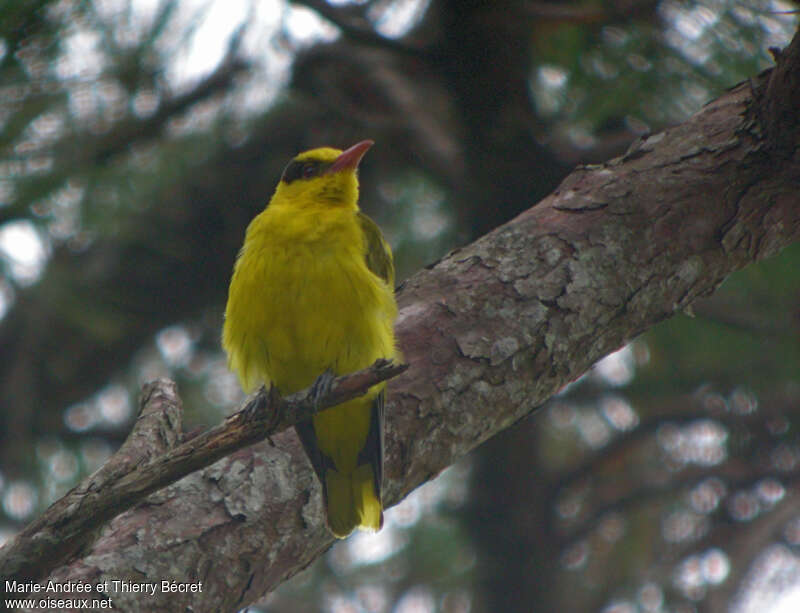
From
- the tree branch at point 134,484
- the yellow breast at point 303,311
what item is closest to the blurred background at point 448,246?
the yellow breast at point 303,311

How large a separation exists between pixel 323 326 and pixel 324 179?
105 centimetres

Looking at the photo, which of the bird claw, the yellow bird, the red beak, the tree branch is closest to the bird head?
the red beak

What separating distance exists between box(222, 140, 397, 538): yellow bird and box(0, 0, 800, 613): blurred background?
112 centimetres

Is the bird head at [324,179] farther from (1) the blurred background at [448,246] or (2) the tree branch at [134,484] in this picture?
(2) the tree branch at [134,484]

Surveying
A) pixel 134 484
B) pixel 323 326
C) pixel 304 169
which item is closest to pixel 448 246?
pixel 304 169

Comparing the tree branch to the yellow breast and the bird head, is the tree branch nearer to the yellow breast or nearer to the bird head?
the yellow breast

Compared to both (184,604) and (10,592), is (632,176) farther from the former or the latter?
(10,592)

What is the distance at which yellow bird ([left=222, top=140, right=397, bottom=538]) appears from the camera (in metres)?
2.93

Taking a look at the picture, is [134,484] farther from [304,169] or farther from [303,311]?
[304,169]

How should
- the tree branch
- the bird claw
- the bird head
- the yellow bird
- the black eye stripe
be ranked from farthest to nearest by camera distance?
the black eye stripe, the bird head, the yellow bird, the bird claw, the tree branch

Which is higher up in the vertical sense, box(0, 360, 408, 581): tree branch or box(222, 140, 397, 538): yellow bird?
box(0, 360, 408, 581): tree branch

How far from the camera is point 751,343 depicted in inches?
195

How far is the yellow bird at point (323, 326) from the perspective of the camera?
2.93 metres

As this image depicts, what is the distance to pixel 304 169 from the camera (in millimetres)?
4004
